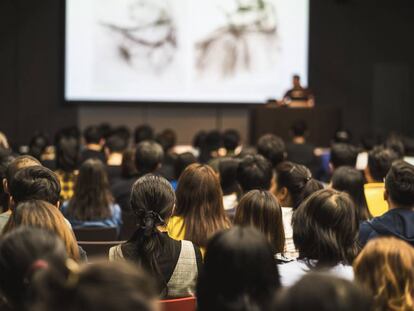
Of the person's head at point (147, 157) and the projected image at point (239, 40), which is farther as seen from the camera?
the projected image at point (239, 40)

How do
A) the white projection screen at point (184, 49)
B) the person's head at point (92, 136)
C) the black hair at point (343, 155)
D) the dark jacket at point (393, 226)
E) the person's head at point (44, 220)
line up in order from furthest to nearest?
the white projection screen at point (184, 49), the person's head at point (92, 136), the black hair at point (343, 155), the dark jacket at point (393, 226), the person's head at point (44, 220)

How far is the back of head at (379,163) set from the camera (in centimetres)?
476

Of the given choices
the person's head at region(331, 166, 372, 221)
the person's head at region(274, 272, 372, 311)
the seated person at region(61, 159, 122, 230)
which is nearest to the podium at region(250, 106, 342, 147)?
the seated person at region(61, 159, 122, 230)

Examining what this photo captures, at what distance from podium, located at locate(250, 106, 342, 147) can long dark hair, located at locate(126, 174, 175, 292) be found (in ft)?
21.2

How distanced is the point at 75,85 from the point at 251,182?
7.08 m

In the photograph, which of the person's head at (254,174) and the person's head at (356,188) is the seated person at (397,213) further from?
the person's head at (254,174)

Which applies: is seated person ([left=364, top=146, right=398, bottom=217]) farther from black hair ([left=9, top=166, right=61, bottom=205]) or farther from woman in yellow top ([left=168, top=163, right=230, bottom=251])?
black hair ([left=9, top=166, right=61, bottom=205])

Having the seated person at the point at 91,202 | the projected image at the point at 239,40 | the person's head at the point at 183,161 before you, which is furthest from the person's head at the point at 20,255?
the projected image at the point at 239,40

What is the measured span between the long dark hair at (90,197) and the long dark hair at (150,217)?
158cm

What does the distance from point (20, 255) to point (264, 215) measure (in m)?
1.35

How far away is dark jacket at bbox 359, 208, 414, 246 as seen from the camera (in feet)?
10.9

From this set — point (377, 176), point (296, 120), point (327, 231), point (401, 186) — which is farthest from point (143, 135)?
point (327, 231)

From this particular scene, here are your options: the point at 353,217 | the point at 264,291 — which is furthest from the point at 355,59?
the point at 264,291

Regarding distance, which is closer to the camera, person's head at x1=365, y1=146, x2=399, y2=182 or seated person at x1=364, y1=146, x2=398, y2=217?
seated person at x1=364, y1=146, x2=398, y2=217
